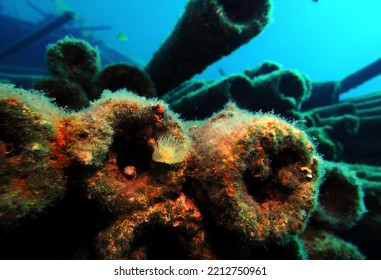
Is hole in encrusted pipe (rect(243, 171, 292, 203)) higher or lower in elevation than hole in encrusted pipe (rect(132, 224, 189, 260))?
higher

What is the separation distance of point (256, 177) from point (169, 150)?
33.1 inches

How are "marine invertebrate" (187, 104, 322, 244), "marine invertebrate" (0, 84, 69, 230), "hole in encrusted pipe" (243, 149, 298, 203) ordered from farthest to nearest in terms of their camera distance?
1. "hole in encrusted pipe" (243, 149, 298, 203)
2. "marine invertebrate" (187, 104, 322, 244)
3. "marine invertebrate" (0, 84, 69, 230)

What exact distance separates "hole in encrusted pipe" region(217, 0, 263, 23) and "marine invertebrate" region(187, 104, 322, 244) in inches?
90.1

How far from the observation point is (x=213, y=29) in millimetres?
4312

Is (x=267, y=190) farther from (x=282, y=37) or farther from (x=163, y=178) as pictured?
(x=282, y=37)

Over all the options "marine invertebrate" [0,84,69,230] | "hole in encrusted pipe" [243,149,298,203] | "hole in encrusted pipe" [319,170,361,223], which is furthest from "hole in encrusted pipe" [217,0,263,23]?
"marine invertebrate" [0,84,69,230]

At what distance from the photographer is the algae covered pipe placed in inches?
166

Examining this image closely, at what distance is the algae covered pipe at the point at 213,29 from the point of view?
166 inches

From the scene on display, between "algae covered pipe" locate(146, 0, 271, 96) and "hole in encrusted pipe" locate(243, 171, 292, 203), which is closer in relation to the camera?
"hole in encrusted pipe" locate(243, 171, 292, 203)

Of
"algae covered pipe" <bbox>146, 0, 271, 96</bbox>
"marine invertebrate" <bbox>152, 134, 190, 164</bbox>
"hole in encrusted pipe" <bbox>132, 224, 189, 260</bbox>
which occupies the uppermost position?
"algae covered pipe" <bbox>146, 0, 271, 96</bbox>

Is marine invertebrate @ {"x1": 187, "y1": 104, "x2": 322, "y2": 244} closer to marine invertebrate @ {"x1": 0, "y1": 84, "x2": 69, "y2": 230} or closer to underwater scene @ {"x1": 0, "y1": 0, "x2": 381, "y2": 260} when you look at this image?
underwater scene @ {"x1": 0, "y1": 0, "x2": 381, "y2": 260}

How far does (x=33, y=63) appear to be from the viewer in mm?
16078

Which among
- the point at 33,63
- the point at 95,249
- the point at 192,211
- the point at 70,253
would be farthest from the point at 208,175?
the point at 33,63

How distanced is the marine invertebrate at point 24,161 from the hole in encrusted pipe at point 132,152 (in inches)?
26.3
